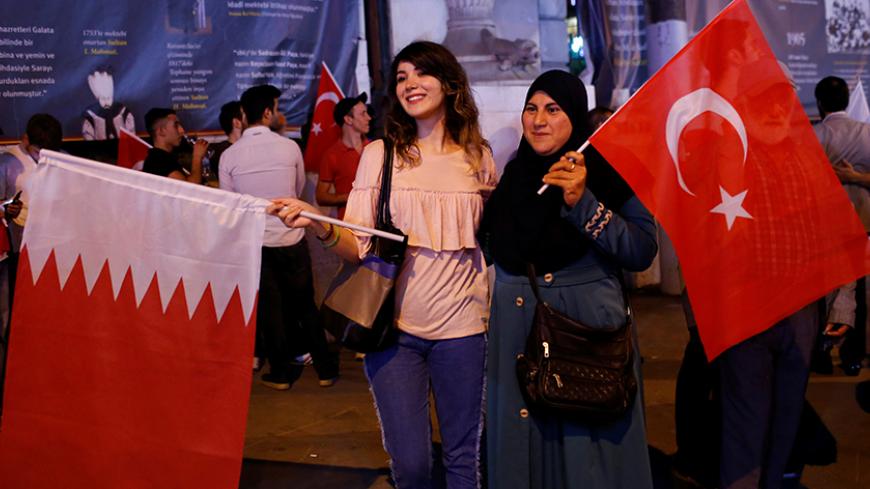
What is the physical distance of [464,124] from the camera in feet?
11.3

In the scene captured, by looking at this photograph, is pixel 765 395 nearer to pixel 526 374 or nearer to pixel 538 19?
pixel 526 374

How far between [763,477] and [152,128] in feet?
15.7

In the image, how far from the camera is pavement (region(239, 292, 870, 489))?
4668mm

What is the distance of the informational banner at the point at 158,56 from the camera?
6.41 m

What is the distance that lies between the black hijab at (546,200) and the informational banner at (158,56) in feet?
14.6

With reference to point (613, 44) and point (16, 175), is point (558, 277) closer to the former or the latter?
point (16, 175)

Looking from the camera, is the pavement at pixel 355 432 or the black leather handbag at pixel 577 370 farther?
the pavement at pixel 355 432

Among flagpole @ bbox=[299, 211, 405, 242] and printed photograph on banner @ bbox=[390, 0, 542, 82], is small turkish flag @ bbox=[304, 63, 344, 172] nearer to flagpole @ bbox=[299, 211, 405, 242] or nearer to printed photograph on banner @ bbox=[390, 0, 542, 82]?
printed photograph on banner @ bbox=[390, 0, 542, 82]

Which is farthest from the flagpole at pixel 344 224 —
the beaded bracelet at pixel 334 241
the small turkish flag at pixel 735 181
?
the small turkish flag at pixel 735 181

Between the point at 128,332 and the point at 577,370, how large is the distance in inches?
59.2

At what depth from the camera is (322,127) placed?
7457 mm

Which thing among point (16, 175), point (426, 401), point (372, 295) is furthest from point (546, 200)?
point (16, 175)

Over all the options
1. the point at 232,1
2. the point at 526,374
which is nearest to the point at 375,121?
the point at 232,1

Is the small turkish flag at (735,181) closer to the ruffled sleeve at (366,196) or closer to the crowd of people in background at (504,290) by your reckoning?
the crowd of people in background at (504,290)
